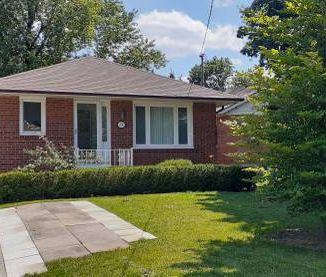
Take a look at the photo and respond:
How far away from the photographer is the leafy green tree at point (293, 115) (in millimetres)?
7238

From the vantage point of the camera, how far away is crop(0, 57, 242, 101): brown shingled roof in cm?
1600

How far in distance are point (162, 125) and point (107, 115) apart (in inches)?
84.3

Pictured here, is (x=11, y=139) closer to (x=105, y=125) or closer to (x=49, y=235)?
(x=105, y=125)

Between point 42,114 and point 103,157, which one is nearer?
point 42,114

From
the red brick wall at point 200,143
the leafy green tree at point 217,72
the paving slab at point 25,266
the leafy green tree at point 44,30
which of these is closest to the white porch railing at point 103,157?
the red brick wall at point 200,143

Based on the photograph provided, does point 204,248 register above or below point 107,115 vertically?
below

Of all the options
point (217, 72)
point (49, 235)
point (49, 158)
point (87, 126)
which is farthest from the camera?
point (217, 72)

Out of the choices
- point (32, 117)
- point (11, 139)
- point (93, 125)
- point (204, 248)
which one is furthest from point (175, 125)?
point (204, 248)

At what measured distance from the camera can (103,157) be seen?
16.6 m

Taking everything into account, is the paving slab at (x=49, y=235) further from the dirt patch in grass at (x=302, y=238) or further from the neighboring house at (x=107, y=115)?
the neighboring house at (x=107, y=115)

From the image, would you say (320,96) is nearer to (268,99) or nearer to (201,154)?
(268,99)

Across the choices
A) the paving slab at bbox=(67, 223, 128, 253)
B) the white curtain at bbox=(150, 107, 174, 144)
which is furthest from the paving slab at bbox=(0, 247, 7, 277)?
the white curtain at bbox=(150, 107, 174, 144)

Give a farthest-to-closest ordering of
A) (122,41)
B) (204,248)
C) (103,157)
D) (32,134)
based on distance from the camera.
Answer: (122,41)
(103,157)
(32,134)
(204,248)

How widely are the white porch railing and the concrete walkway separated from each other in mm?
4767
